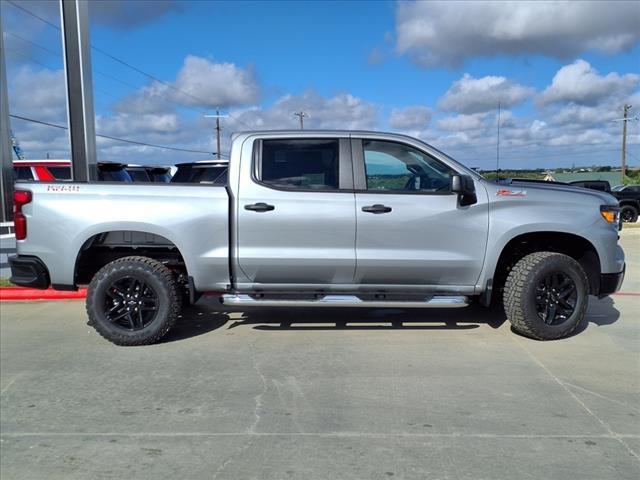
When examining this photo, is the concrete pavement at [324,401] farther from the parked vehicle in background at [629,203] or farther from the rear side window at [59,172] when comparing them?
the parked vehicle in background at [629,203]

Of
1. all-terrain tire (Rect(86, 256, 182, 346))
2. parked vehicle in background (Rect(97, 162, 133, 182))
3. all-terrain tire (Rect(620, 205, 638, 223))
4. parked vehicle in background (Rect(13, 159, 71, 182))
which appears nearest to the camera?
all-terrain tire (Rect(86, 256, 182, 346))

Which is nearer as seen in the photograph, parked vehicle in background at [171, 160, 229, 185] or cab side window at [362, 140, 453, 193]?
cab side window at [362, 140, 453, 193]

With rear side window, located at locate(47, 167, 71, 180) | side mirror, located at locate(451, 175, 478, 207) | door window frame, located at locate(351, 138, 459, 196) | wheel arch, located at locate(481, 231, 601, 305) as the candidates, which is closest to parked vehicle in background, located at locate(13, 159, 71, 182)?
rear side window, located at locate(47, 167, 71, 180)

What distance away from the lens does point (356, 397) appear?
4.09m

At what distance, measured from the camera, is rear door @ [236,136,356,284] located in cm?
516

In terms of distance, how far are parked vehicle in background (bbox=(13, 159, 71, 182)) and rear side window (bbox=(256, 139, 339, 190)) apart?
7735 millimetres

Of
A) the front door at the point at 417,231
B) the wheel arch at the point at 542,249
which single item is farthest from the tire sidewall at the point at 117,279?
the wheel arch at the point at 542,249

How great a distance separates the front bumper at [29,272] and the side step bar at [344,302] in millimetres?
1778

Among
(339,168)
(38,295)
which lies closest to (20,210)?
(38,295)

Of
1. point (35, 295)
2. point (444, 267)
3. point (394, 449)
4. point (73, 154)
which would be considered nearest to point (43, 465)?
point (394, 449)

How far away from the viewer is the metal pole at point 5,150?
9359 mm

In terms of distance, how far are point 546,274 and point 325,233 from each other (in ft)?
7.21

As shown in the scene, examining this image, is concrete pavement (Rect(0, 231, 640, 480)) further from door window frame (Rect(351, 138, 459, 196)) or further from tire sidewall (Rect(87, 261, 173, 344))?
door window frame (Rect(351, 138, 459, 196))

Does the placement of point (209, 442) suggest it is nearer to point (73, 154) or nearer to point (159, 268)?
point (159, 268)
